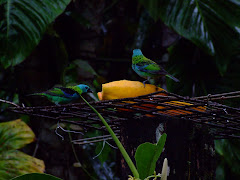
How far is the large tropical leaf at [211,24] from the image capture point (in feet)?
5.81

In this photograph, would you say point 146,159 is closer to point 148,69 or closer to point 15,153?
point 148,69

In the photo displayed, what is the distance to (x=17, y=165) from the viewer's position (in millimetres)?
1703

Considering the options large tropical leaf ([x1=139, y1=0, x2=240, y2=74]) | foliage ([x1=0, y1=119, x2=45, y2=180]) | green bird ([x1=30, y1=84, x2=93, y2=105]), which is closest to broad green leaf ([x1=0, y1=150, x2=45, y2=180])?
foliage ([x1=0, y1=119, x2=45, y2=180])

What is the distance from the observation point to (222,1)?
184 centimetres

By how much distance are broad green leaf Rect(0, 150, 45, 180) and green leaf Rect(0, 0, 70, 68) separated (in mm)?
452

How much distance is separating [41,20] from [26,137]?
0.58 metres

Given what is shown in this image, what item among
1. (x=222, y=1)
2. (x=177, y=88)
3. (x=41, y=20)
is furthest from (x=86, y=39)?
(x=222, y=1)

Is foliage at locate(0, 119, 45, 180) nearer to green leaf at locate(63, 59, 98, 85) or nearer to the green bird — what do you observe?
green leaf at locate(63, 59, 98, 85)

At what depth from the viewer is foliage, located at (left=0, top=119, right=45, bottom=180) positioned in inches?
66.4

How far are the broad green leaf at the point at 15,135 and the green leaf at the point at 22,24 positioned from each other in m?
0.32

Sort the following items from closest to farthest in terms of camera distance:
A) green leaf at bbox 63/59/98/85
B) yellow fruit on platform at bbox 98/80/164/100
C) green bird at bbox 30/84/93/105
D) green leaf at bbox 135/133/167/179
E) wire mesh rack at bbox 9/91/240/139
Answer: green leaf at bbox 135/133/167/179, wire mesh rack at bbox 9/91/240/139, yellow fruit on platform at bbox 98/80/164/100, green bird at bbox 30/84/93/105, green leaf at bbox 63/59/98/85

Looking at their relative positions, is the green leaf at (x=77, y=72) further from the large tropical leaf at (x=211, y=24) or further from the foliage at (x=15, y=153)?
the large tropical leaf at (x=211, y=24)

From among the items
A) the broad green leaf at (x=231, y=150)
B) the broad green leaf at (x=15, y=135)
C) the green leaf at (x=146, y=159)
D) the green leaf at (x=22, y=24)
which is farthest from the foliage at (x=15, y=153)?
the green leaf at (x=146, y=159)

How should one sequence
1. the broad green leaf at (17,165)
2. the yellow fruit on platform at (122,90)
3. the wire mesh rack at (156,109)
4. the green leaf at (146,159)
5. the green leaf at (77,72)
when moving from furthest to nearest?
the green leaf at (77,72)
the broad green leaf at (17,165)
the yellow fruit on platform at (122,90)
the wire mesh rack at (156,109)
the green leaf at (146,159)
